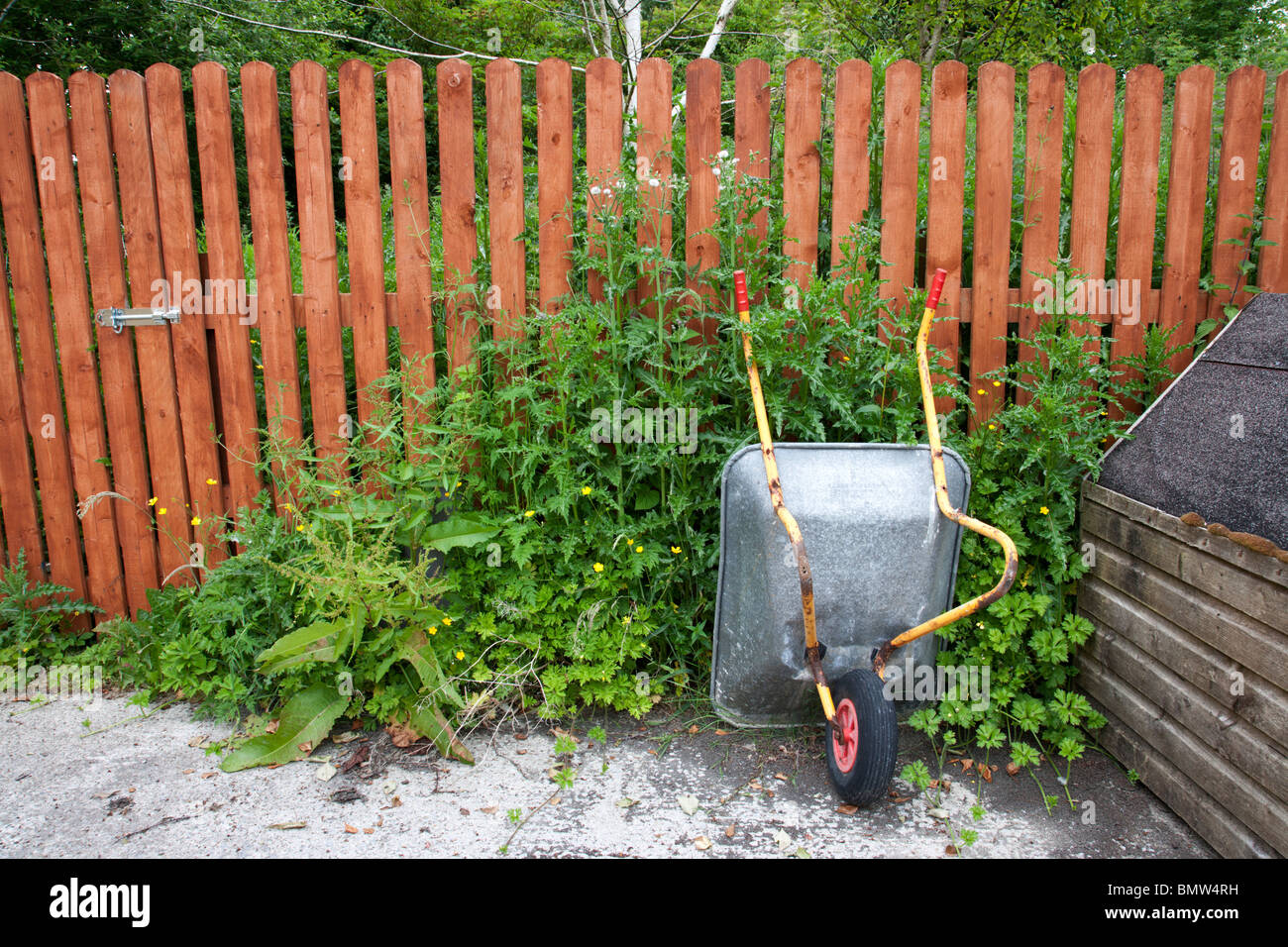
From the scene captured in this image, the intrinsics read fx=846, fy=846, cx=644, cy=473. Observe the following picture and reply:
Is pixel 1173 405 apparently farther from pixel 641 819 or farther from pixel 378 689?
pixel 378 689

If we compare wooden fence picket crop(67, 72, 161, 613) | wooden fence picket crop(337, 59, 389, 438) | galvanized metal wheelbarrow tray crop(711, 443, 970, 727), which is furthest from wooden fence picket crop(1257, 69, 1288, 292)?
wooden fence picket crop(67, 72, 161, 613)

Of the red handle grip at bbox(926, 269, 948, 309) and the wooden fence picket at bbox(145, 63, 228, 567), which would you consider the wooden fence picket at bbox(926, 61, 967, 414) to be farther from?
the wooden fence picket at bbox(145, 63, 228, 567)

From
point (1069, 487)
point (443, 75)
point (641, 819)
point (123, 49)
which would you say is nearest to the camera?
point (641, 819)

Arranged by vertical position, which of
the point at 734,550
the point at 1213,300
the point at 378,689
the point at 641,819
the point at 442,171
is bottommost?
the point at 641,819

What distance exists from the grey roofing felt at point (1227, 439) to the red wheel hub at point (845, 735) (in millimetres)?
1240

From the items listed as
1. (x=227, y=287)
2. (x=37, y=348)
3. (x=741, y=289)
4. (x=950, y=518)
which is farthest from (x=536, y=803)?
(x=37, y=348)

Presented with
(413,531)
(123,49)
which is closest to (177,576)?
(413,531)

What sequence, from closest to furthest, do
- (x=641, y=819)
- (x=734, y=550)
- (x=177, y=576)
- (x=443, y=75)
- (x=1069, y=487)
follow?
(x=641, y=819)
(x=734, y=550)
(x=1069, y=487)
(x=443, y=75)
(x=177, y=576)

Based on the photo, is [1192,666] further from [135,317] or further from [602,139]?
[135,317]

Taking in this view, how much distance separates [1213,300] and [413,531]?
11.1 ft

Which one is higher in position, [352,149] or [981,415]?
[352,149]

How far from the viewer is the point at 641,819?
2645 mm

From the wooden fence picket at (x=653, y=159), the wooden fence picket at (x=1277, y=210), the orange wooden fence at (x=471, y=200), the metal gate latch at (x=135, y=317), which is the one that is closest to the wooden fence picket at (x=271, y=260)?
the orange wooden fence at (x=471, y=200)

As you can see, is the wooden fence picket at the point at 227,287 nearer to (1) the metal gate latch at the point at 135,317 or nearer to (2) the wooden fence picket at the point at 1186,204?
(1) the metal gate latch at the point at 135,317
